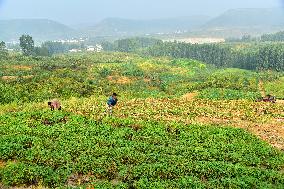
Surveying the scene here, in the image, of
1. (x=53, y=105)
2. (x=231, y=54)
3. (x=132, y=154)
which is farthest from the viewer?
(x=231, y=54)

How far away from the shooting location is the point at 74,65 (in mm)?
90938

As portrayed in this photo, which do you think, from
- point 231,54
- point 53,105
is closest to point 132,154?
point 53,105

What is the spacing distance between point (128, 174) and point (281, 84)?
175 ft

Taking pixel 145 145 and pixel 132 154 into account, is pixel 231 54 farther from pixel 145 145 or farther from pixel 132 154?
pixel 132 154

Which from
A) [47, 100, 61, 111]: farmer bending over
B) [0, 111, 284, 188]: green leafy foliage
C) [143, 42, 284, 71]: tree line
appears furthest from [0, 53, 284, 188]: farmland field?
[143, 42, 284, 71]: tree line

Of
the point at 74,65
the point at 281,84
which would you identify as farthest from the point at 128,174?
the point at 74,65

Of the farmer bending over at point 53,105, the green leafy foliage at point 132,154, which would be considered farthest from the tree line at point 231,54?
the green leafy foliage at point 132,154

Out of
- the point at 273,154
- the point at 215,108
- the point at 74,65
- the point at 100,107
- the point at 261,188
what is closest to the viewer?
the point at 261,188

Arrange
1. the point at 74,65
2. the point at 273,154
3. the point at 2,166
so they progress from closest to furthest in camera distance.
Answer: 1. the point at 2,166
2. the point at 273,154
3. the point at 74,65

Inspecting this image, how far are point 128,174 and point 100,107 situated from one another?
15317 mm

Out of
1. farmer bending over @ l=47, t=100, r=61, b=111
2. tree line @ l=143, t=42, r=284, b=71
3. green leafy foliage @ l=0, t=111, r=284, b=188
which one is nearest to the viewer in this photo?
green leafy foliage @ l=0, t=111, r=284, b=188

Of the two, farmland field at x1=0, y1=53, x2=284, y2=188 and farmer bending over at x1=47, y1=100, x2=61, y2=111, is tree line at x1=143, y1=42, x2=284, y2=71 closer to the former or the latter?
farmland field at x1=0, y1=53, x2=284, y2=188

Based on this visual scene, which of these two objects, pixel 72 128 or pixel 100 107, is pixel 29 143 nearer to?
pixel 72 128

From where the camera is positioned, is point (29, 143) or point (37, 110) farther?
point (37, 110)
